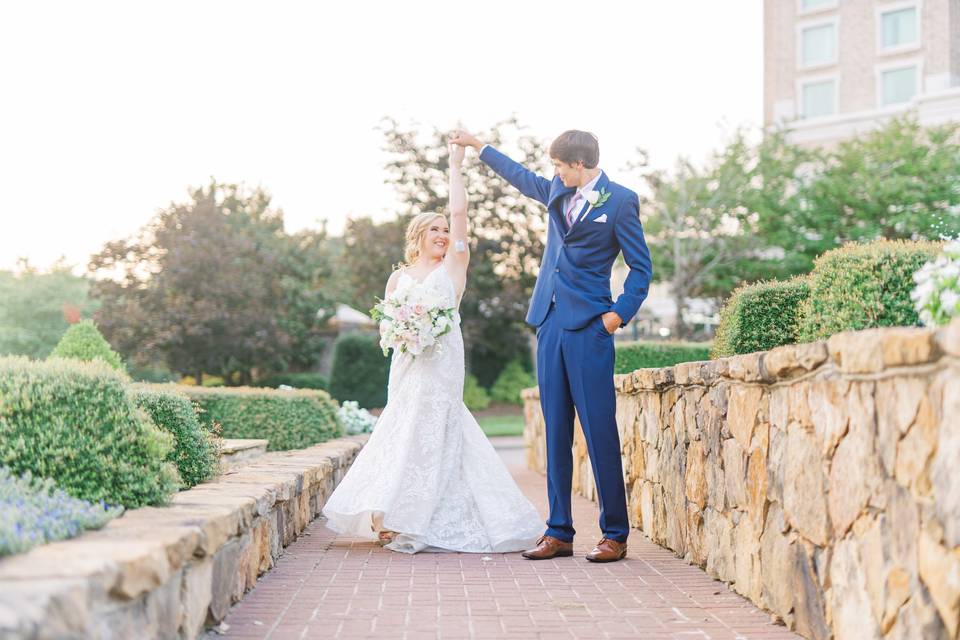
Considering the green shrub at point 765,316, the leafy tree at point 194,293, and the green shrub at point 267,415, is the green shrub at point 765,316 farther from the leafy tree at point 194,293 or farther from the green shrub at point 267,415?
the leafy tree at point 194,293

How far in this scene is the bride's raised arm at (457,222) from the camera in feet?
20.0

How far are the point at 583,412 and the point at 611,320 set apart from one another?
0.53 m

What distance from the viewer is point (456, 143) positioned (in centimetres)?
596

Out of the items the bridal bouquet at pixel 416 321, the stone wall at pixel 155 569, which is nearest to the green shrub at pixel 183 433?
the stone wall at pixel 155 569

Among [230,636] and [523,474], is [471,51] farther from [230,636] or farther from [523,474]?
[230,636]

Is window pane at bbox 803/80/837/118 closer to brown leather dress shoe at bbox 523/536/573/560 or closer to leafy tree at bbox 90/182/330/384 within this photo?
leafy tree at bbox 90/182/330/384

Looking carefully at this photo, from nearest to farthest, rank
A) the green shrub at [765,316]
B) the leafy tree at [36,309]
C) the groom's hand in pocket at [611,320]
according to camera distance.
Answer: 1. the groom's hand in pocket at [611,320]
2. the green shrub at [765,316]
3. the leafy tree at [36,309]

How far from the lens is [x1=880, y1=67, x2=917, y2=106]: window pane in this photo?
124 feet

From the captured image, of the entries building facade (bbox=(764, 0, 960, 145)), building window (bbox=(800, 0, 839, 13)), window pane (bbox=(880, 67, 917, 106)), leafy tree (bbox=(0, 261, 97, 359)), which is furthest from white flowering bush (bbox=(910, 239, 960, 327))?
building window (bbox=(800, 0, 839, 13))

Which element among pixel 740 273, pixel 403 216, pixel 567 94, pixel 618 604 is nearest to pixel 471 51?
pixel 567 94

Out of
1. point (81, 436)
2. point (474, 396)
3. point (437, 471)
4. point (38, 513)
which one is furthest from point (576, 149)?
point (474, 396)

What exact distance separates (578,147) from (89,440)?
2.95 m

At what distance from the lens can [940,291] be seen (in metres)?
3.45

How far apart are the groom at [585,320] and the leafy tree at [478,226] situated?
62.3ft
